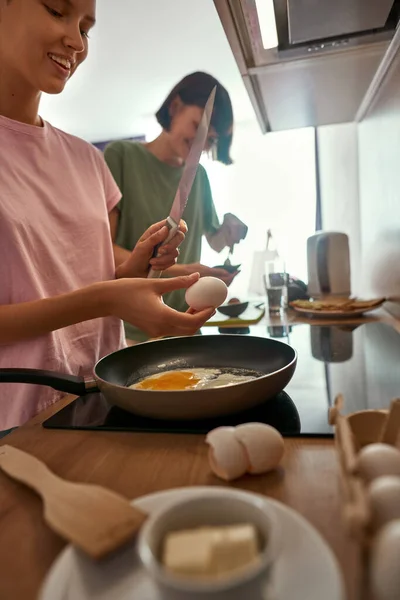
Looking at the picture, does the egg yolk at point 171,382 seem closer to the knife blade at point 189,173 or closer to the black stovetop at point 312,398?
the black stovetop at point 312,398

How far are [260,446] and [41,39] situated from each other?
789 mm

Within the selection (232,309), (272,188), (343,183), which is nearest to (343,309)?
(232,309)

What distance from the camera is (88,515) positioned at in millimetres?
319

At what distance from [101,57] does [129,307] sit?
122 inches

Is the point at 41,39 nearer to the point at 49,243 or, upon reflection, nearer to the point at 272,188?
the point at 49,243

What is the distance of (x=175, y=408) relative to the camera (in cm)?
51

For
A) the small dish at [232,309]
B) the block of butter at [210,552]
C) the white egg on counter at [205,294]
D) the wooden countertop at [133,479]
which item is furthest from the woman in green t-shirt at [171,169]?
the block of butter at [210,552]

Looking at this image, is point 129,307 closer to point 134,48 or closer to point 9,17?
point 9,17

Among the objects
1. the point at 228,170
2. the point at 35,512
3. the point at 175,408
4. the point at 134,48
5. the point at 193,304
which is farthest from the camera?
the point at 228,170

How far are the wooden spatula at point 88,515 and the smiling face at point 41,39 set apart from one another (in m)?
0.73

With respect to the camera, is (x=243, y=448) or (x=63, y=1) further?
(x=63, y=1)

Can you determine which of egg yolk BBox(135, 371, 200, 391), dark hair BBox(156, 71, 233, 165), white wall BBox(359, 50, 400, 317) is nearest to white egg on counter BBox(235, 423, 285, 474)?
egg yolk BBox(135, 371, 200, 391)

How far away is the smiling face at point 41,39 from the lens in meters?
0.76

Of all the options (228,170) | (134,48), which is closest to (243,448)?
(134,48)
